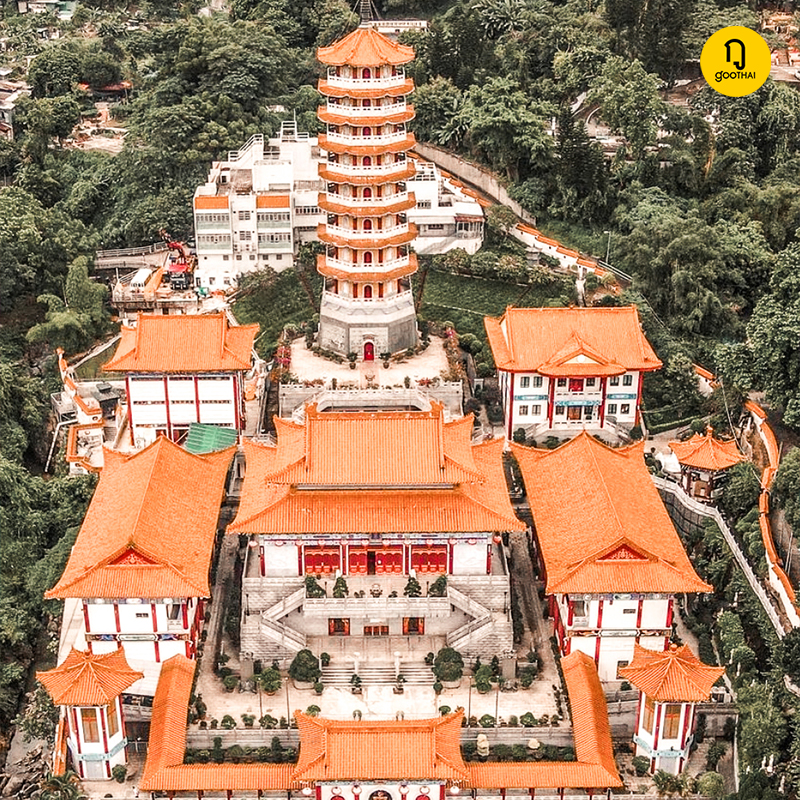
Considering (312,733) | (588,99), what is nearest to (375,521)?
(312,733)

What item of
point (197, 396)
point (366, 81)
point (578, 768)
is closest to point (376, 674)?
point (578, 768)

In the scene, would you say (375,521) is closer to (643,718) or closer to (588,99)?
(643,718)

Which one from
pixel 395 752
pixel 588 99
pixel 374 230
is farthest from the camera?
pixel 588 99

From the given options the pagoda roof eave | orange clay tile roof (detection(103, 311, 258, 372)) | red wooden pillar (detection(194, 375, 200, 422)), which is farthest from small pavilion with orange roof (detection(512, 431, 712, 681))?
the pagoda roof eave

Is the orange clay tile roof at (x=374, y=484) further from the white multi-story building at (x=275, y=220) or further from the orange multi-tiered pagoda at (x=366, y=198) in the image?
the white multi-story building at (x=275, y=220)

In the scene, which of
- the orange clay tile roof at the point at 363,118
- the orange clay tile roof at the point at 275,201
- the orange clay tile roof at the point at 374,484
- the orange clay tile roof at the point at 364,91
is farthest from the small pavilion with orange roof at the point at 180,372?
the orange clay tile roof at the point at 275,201
